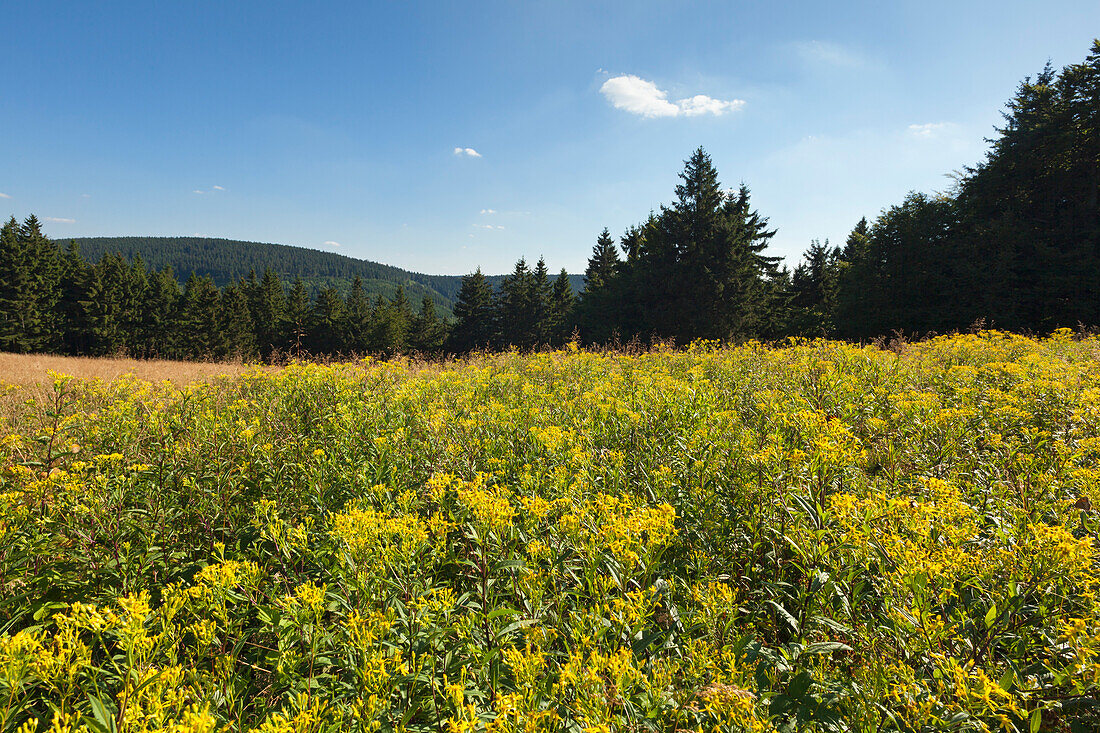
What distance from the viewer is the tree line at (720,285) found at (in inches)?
835

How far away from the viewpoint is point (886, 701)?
151 centimetres

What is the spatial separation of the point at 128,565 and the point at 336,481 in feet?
3.75

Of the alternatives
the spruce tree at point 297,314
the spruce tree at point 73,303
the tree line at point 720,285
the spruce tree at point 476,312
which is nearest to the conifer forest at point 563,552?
the tree line at point 720,285

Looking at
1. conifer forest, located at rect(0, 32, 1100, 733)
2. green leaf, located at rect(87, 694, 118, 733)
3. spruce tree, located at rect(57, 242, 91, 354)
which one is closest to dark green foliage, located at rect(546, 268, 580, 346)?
conifer forest, located at rect(0, 32, 1100, 733)

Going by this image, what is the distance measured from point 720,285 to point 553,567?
3079 centimetres

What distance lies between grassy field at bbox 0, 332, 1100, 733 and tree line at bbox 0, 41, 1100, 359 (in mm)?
7834

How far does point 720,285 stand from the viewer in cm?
2978

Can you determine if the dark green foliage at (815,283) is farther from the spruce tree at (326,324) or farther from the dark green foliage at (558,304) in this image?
the spruce tree at (326,324)

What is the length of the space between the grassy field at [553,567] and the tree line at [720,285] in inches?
308

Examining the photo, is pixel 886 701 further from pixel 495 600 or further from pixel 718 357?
pixel 718 357

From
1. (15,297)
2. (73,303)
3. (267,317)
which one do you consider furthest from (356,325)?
(15,297)

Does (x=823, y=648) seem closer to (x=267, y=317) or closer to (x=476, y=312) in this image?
(x=476, y=312)

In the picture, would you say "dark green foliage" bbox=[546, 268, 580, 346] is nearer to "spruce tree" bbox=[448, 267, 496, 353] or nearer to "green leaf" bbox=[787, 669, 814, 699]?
"spruce tree" bbox=[448, 267, 496, 353]

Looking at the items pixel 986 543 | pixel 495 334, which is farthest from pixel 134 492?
pixel 495 334
